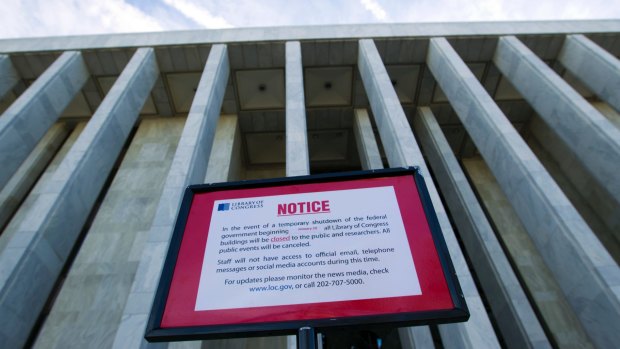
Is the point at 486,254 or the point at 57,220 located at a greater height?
the point at 486,254

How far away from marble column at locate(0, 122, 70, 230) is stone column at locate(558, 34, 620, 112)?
22238mm

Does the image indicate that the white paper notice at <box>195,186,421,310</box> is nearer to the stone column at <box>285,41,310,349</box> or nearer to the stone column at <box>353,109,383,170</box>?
the stone column at <box>285,41,310,349</box>

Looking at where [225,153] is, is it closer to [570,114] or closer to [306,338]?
[570,114]

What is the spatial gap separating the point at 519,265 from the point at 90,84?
771 inches

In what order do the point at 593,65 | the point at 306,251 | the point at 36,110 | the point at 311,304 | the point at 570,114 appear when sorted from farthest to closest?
1. the point at 593,65
2. the point at 36,110
3. the point at 570,114
4. the point at 306,251
5. the point at 311,304

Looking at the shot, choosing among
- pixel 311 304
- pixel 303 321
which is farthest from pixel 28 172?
pixel 303 321

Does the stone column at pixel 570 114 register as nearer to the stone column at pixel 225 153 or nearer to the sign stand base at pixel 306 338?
the sign stand base at pixel 306 338

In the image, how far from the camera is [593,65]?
14.2m

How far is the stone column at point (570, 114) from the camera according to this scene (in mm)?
10805

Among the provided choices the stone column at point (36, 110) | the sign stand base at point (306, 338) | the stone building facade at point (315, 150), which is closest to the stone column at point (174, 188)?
the stone building facade at point (315, 150)

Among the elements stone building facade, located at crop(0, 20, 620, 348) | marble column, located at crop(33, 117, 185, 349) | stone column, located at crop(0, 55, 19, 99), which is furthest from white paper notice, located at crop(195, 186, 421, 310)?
stone column, located at crop(0, 55, 19, 99)

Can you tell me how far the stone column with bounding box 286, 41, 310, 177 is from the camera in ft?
33.9

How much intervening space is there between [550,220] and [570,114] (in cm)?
470

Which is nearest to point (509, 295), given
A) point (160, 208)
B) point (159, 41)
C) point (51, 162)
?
point (160, 208)
